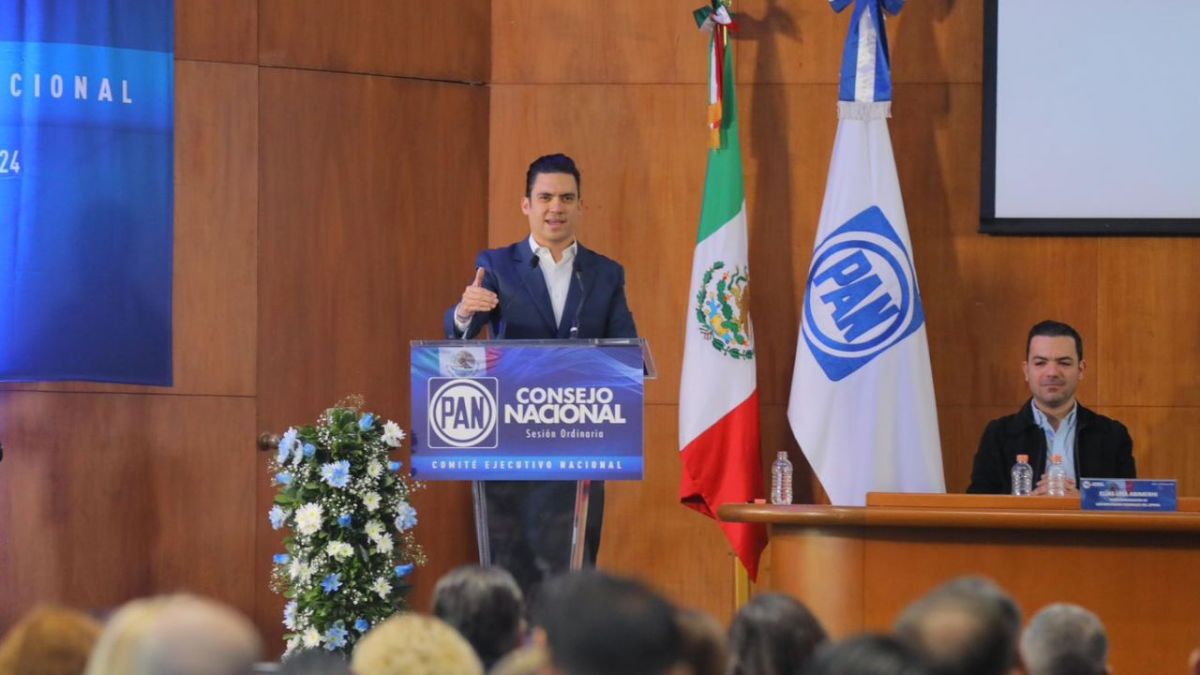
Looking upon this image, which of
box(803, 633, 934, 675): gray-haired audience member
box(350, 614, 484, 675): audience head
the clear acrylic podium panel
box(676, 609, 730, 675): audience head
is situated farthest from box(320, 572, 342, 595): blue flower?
box(803, 633, 934, 675): gray-haired audience member

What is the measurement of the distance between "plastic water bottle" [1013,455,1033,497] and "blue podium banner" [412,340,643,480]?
158cm

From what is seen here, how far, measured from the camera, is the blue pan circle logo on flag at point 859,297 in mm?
6254

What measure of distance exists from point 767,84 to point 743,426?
1391mm

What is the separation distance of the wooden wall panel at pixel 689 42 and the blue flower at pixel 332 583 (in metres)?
2.46

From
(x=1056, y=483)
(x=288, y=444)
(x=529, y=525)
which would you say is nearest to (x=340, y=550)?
(x=288, y=444)

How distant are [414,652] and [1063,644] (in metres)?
1.00

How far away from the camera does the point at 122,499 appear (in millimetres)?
6320

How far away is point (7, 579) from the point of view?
6203 mm

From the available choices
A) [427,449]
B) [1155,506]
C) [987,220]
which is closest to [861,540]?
[1155,506]

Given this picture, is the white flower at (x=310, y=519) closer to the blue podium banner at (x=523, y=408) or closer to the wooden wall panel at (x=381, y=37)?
the blue podium banner at (x=523, y=408)

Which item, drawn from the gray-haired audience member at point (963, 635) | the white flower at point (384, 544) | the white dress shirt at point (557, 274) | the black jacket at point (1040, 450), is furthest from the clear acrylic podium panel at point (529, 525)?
the gray-haired audience member at point (963, 635)

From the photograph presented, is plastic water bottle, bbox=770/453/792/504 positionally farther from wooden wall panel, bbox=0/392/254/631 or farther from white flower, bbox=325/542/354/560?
wooden wall panel, bbox=0/392/254/631

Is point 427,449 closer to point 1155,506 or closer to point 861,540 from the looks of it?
point 861,540

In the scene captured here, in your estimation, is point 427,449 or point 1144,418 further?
point 1144,418
